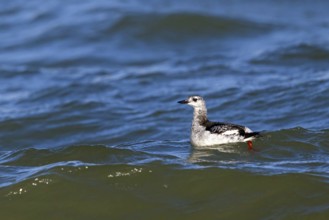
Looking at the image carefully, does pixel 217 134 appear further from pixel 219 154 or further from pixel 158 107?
pixel 158 107

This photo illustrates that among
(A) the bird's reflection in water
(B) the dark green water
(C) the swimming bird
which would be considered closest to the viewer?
(B) the dark green water

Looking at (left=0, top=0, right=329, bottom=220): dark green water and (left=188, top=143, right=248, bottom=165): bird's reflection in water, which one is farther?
(left=188, top=143, right=248, bottom=165): bird's reflection in water

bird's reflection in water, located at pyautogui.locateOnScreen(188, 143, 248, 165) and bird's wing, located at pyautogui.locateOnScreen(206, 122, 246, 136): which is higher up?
bird's wing, located at pyautogui.locateOnScreen(206, 122, 246, 136)

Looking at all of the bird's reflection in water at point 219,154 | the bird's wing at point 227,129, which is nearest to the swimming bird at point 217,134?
the bird's wing at point 227,129

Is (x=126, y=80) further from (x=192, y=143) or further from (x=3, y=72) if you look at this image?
(x=192, y=143)

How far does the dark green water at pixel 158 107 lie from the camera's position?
12.2 m

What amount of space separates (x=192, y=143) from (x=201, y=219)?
10.9 ft

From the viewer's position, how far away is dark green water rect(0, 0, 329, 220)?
1218 cm

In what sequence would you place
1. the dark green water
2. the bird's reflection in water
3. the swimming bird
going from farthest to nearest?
the swimming bird < the bird's reflection in water < the dark green water

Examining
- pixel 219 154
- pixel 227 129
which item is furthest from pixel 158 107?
pixel 219 154

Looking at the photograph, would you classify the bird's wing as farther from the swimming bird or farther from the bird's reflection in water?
the bird's reflection in water

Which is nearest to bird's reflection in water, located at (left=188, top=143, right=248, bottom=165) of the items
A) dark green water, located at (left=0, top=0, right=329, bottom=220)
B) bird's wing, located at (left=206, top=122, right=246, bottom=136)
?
dark green water, located at (left=0, top=0, right=329, bottom=220)

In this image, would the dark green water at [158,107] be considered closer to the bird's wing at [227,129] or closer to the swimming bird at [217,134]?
the swimming bird at [217,134]

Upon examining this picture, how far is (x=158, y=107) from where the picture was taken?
1867 cm
